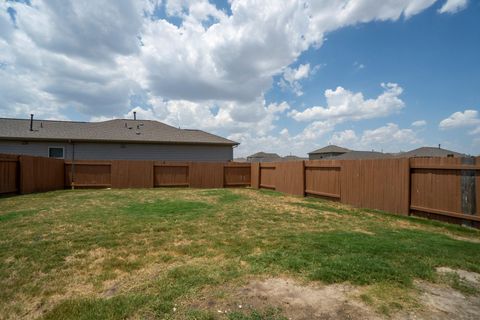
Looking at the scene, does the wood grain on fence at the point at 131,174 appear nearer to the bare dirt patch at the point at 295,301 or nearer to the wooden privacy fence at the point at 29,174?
the wooden privacy fence at the point at 29,174

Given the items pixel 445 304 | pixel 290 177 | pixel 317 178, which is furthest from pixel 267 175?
pixel 445 304

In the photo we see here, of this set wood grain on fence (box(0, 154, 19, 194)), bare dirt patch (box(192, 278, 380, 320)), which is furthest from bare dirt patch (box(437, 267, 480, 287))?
wood grain on fence (box(0, 154, 19, 194))

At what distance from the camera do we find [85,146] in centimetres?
1869

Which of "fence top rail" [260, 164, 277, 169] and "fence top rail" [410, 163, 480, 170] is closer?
"fence top rail" [410, 163, 480, 170]

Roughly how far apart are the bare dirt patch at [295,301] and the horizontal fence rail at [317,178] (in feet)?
17.7

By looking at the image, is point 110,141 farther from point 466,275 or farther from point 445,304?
point 445,304

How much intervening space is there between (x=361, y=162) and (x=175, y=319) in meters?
8.50

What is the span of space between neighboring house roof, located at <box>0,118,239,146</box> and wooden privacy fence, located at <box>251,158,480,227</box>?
1120cm

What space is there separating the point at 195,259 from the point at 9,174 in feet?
37.8

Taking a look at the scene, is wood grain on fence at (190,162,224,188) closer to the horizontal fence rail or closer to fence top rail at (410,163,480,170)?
the horizontal fence rail

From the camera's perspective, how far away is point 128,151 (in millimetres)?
19406

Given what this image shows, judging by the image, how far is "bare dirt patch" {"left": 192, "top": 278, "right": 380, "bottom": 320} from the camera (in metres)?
2.68

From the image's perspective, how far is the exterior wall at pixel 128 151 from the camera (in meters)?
17.9

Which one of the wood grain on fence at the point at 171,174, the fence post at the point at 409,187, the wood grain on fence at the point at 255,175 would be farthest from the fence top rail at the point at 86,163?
the fence post at the point at 409,187
